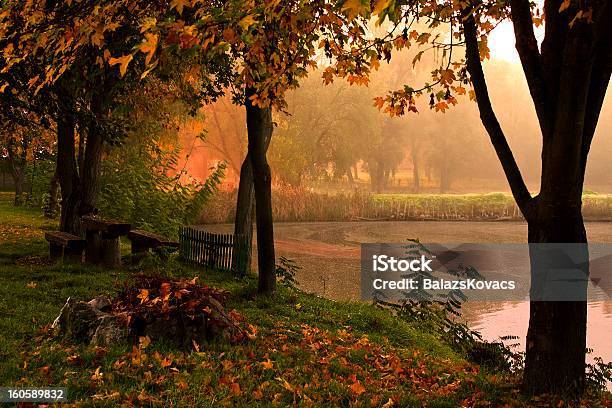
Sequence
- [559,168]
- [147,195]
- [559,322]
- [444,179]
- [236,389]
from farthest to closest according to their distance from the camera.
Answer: [444,179], [147,195], [559,322], [559,168], [236,389]

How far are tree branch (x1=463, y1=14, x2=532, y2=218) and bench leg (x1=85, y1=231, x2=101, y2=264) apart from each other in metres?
9.19

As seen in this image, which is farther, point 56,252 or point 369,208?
point 369,208

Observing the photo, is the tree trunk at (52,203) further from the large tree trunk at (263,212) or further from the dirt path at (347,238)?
A: the large tree trunk at (263,212)

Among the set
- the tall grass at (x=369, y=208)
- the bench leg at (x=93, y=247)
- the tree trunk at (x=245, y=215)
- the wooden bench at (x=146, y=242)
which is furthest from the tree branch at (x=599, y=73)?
the tall grass at (x=369, y=208)

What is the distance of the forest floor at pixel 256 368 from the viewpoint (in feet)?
18.6

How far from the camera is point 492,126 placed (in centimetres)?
660

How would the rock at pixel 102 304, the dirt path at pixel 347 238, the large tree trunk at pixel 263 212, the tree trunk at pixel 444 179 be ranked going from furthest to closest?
1. the tree trunk at pixel 444 179
2. the dirt path at pixel 347 238
3. the large tree trunk at pixel 263 212
4. the rock at pixel 102 304

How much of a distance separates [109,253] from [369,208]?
26.5 meters

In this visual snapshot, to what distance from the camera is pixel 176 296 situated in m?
7.18

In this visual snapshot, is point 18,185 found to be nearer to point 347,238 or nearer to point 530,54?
point 347,238

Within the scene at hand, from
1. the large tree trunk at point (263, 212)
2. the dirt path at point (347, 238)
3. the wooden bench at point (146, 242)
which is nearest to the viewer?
the large tree trunk at point (263, 212)

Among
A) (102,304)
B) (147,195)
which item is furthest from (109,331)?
(147,195)

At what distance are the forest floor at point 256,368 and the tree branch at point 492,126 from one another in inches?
84.1

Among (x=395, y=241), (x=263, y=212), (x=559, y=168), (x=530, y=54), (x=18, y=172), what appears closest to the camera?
(x=559, y=168)
